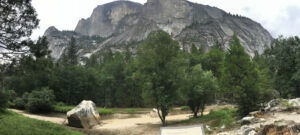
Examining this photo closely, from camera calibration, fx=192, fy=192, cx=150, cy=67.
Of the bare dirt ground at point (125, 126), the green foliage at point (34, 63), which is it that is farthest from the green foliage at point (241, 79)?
the green foliage at point (34, 63)

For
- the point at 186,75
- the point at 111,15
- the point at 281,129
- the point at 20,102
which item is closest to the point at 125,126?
the point at 186,75

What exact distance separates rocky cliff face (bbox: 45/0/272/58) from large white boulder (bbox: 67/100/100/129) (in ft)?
248

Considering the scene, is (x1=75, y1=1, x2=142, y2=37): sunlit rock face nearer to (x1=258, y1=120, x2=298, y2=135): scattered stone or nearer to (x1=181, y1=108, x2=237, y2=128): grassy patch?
(x1=181, y1=108, x2=237, y2=128): grassy patch

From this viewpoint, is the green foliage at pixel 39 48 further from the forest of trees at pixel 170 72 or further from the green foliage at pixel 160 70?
the green foliage at pixel 160 70

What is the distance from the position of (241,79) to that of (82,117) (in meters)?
15.8

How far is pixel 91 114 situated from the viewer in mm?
21703

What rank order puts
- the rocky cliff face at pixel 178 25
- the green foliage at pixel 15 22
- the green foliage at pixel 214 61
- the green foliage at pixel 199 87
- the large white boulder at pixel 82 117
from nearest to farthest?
the green foliage at pixel 15 22 < the large white boulder at pixel 82 117 < the green foliage at pixel 199 87 < the green foliage at pixel 214 61 < the rocky cliff face at pixel 178 25

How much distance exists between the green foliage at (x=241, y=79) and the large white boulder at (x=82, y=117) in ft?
47.0

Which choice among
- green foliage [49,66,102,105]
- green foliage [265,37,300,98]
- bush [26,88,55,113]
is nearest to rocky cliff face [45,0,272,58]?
green foliage [49,66,102,105]

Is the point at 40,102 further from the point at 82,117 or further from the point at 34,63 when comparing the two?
the point at 34,63

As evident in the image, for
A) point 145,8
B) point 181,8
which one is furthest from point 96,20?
point 181,8

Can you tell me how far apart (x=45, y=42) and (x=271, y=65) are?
27628 mm

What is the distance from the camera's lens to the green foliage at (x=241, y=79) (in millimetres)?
15367

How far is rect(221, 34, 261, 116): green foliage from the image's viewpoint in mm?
15367
